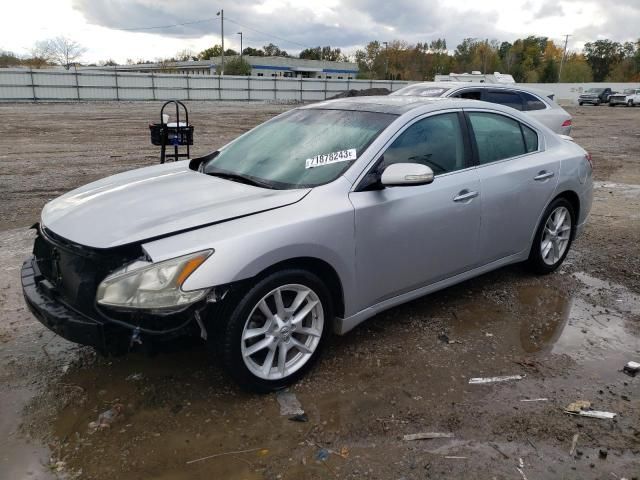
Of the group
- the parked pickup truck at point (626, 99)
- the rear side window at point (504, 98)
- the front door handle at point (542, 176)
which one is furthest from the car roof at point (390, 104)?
the parked pickup truck at point (626, 99)

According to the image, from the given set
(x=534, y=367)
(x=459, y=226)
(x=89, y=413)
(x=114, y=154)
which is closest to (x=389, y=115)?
(x=459, y=226)

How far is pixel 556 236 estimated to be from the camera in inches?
199

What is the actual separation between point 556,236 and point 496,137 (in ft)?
4.25

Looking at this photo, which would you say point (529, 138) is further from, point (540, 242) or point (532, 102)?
point (532, 102)

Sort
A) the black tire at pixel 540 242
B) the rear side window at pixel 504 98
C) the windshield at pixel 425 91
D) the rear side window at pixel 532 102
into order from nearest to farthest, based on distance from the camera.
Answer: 1. the black tire at pixel 540 242
2. the windshield at pixel 425 91
3. the rear side window at pixel 504 98
4. the rear side window at pixel 532 102

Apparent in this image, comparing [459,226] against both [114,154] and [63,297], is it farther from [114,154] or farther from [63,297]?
[114,154]

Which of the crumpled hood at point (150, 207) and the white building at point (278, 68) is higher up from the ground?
the white building at point (278, 68)

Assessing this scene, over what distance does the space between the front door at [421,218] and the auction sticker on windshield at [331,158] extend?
0.19 metres

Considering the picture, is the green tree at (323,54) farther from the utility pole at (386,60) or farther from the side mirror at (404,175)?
the side mirror at (404,175)

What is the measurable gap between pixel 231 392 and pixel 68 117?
23.4 metres

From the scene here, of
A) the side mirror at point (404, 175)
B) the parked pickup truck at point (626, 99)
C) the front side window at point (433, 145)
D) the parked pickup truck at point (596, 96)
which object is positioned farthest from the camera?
the parked pickup truck at point (596, 96)

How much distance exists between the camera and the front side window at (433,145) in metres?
3.67

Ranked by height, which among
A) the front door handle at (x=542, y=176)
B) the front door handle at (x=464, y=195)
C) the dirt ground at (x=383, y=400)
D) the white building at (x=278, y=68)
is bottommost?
the dirt ground at (x=383, y=400)

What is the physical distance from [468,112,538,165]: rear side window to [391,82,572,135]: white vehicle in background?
4.16 metres
